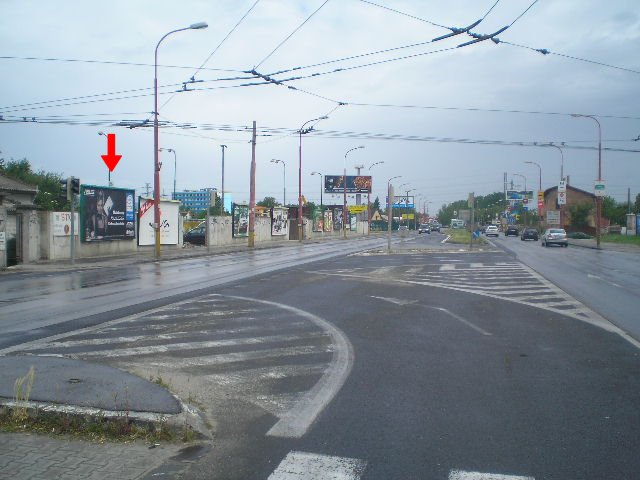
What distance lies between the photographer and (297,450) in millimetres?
5098

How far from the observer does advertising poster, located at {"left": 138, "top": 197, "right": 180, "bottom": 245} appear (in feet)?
119

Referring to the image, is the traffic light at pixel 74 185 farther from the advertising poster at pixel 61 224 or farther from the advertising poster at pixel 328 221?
the advertising poster at pixel 328 221

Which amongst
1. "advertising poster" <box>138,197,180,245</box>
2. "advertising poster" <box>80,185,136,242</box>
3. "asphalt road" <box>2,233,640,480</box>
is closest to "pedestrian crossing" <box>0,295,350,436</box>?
"asphalt road" <box>2,233,640,480</box>

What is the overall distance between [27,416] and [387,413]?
11.2 feet

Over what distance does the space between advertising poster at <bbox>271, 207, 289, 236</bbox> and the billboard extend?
48.4 metres

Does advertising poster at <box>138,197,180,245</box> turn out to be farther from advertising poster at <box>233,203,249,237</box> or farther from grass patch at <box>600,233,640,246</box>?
grass patch at <box>600,233,640,246</box>

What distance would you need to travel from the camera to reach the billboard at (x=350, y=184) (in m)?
112

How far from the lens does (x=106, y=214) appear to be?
107 feet

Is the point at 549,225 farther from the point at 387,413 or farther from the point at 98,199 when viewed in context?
the point at 387,413

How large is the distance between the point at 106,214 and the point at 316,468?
3019 cm

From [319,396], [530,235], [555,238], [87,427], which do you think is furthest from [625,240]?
[87,427]

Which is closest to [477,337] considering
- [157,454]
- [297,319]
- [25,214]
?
[297,319]

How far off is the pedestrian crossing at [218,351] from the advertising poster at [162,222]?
975 inches

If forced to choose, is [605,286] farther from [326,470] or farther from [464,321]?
[326,470]
